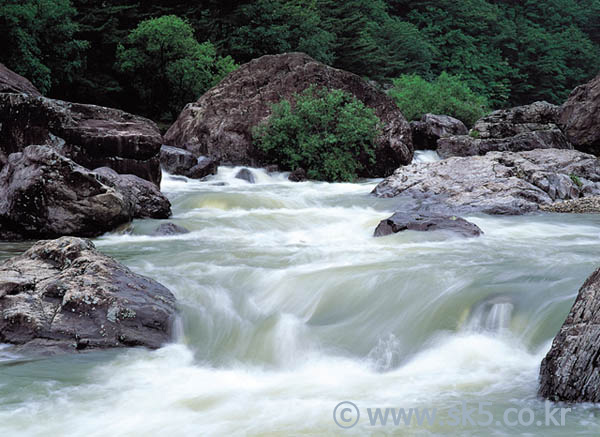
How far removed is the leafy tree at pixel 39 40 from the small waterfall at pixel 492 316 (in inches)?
685

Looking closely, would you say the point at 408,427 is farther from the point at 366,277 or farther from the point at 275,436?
the point at 366,277

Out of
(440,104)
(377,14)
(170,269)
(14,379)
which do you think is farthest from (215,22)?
(14,379)

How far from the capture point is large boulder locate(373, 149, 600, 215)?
11.6 m

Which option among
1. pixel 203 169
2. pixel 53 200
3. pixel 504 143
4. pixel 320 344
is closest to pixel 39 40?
pixel 203 169

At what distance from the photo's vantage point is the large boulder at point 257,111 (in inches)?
681

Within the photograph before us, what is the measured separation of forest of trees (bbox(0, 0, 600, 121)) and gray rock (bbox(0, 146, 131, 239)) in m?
11.5

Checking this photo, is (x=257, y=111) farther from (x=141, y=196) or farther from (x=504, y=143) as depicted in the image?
(x=141, y=196)

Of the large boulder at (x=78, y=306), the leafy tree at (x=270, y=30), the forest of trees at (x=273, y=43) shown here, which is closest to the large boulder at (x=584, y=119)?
the forest of trees at (x=273, y=43)

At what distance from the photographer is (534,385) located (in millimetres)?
4078

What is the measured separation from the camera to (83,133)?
1141cm

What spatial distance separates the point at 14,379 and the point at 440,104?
24.5 metres

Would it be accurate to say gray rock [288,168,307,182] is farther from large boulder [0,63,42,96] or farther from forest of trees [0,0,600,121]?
forest of trees [0,0,600,121]

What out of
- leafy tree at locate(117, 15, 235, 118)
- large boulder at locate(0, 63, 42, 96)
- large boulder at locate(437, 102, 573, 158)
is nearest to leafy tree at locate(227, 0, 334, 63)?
leafy tree at locate(117, 15, 235, 118)

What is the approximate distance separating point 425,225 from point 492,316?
359 centimetres
